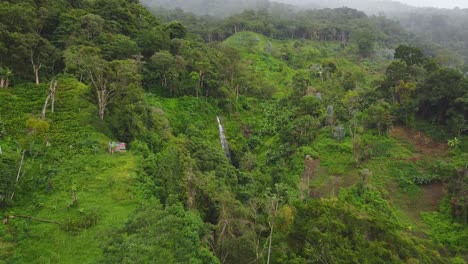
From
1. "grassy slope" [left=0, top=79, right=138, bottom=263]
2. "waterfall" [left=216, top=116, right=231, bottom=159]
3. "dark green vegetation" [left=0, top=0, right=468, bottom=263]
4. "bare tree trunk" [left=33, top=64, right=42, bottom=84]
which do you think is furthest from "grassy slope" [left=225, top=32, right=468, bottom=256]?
"bare tree trunk" [left=33, top=64, right=42, bottom=84]

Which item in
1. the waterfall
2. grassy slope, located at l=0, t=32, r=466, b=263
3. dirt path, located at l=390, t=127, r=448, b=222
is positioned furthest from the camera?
the waterfall

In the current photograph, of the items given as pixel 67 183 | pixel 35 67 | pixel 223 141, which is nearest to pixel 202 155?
pixel 67 183

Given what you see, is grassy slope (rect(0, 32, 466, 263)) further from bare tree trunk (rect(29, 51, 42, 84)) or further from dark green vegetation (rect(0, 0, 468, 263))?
bare tree trunk (rect(29, 51, 42, 84))

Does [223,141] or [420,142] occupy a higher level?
[420,142]

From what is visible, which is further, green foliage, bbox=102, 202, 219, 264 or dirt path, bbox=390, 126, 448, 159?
dirt path, bbox=390, 126, 448, 159

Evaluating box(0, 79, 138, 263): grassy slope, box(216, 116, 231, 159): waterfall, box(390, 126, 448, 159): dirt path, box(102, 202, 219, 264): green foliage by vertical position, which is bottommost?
box(216, 116, 231, 159): waterfall

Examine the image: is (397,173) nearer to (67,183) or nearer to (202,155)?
(202,155)

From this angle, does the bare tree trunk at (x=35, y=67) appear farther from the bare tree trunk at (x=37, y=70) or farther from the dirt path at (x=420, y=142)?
the dirt path at (x=420, y=142)

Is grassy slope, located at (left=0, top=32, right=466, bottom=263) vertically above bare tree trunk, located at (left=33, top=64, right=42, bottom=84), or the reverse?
bare tree trunk, located at (left=33, top=64, right=42, bottom=84)

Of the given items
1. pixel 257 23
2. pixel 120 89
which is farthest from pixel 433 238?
pixel 257 23
